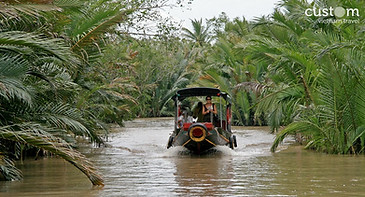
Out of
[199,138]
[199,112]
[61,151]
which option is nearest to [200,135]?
[199,138]

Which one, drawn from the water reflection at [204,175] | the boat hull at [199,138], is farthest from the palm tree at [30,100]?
the boat hull at [199,138]

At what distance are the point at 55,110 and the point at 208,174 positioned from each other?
3.19m

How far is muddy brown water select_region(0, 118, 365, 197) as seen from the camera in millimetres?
8938

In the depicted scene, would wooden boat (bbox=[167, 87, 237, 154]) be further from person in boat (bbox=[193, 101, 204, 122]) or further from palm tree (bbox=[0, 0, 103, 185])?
A: palm tree (bbox=[0, 0, 103, 185])

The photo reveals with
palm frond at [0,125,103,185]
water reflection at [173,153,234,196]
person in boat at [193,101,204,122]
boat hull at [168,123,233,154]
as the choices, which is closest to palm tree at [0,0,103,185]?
palm frond at [0,125,103,185]

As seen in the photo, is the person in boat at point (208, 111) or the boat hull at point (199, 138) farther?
the person in boat at point (208, 111)

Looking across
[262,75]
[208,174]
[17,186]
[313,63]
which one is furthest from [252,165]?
[262,75]

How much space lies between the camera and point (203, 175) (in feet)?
37.4

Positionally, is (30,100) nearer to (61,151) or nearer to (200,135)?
(61,151)

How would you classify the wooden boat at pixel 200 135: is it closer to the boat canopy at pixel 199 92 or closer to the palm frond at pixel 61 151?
the boat canopy at pixel 199 92

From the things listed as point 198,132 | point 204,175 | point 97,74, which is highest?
point 97,74

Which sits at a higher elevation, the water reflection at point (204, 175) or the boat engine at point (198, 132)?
the boat engine at point (198, 132)

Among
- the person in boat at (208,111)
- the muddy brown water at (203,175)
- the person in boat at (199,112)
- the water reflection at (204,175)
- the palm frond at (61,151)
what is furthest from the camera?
the person in boat at (199,112)

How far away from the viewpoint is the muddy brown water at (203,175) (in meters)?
8.94
